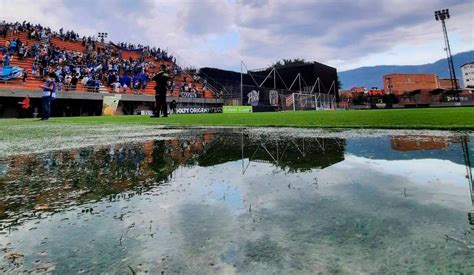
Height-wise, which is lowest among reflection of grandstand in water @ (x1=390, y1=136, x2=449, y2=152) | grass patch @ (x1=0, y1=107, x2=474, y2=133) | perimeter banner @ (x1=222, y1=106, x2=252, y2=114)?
reflection of grandstand in water @ (x1=390, y1=136, x2=449, y2=152)

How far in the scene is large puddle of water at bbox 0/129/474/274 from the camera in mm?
1477

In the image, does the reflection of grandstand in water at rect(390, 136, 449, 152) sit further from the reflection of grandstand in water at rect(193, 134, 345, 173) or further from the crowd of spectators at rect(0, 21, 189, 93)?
the crowd of spectators at rect(0, 21, 189, 93)

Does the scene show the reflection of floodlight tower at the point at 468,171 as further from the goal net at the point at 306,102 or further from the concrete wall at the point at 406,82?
the concrete wall at the point at 406,82

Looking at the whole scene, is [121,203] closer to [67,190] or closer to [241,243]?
[67,190]

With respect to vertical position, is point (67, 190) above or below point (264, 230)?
above

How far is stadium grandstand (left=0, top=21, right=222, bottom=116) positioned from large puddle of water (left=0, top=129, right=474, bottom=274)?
31.6m

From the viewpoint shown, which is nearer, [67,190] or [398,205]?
[398,205]

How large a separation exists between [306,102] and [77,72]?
25689 millimetres

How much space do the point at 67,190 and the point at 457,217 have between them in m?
2.84

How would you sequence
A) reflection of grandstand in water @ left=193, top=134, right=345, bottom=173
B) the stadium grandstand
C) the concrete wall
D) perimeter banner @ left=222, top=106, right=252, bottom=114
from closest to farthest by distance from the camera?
1. reflection of grandstand in water @ left=193, top=134, right=345, bottom=173
2. the stadium grandstand
3. perimeter banner @ left=222, top=106, right=252, bottom=114
4. the concrete wall

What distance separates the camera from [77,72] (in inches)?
1352

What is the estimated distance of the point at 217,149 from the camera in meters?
5.39

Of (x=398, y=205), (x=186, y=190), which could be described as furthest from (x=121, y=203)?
(x=398, y=205)

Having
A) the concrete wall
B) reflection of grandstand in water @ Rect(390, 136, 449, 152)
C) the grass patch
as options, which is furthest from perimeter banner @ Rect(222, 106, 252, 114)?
the concrete wall
